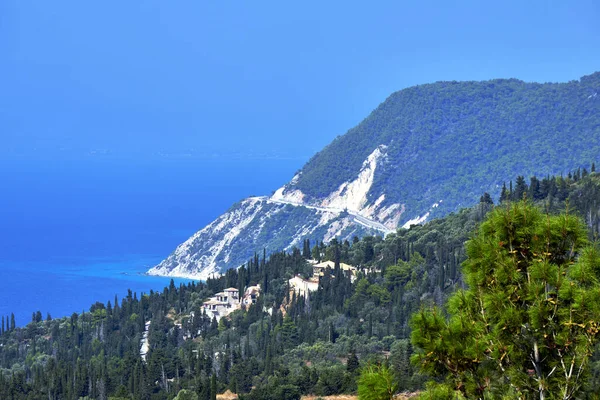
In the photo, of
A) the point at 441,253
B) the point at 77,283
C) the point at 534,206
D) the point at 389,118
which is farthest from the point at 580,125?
the point at 534,206

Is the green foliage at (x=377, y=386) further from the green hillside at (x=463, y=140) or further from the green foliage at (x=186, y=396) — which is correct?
the green hillside at (x=463, y=140)

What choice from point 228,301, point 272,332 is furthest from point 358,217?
point 272,332

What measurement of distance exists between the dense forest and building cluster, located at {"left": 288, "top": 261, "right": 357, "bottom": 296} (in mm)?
719

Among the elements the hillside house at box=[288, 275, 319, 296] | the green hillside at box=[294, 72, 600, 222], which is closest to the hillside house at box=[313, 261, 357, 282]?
the hillside house at box=[288, 275, 319, 296]

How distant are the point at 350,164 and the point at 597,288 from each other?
152 metres

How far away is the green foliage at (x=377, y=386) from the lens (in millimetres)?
12602

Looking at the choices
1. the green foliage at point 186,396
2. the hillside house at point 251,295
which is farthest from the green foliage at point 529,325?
the hillside house at point 251,295

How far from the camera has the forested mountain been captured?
14975 centimetres

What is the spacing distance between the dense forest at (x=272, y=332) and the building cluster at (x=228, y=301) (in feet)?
2.28

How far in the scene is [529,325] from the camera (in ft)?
43.8

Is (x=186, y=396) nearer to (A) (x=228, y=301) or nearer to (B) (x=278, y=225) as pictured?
(A) (x=228, y=301)

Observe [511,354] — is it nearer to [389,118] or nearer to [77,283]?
[77,283]

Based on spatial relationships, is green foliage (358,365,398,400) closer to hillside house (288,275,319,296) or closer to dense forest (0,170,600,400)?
dense forest (0,170,600,400)

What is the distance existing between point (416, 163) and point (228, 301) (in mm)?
92241
